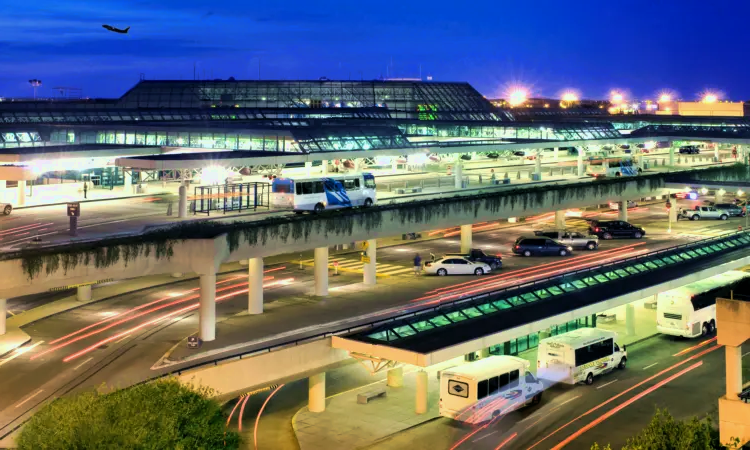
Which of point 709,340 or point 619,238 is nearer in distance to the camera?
point 709,340

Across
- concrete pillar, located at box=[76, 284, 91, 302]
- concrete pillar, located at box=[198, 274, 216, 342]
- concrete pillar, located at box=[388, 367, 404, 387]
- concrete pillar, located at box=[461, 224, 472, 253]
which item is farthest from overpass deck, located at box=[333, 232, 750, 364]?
concrete pillar, located at box=[76, 284, 91, 302]

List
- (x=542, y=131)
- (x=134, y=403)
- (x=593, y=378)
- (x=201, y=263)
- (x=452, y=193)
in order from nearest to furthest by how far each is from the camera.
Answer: (x=134, y=403) < (x=201, y=263) < (x=593, y=378) < (x=452, y=193) < (x=542, y=131)

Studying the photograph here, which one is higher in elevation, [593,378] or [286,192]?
[286,192]

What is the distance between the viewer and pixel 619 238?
69.8m

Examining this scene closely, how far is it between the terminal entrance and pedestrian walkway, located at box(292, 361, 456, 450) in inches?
554

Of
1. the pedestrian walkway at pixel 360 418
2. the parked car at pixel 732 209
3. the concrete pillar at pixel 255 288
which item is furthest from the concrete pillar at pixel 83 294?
the parked car at pixel 732 209

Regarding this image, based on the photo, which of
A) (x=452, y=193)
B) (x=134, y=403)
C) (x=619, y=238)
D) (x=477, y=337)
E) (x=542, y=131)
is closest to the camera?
(x=134, y=403)

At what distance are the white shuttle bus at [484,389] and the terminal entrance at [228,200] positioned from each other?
18.3 meters

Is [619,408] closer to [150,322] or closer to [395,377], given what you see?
[395,377]

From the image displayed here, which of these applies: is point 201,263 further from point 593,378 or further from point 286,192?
point 593,378

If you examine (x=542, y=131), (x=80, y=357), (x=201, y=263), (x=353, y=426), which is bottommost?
(x=353, y=426)

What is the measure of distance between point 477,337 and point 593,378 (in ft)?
28.3

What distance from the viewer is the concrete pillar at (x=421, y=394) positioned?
37.0m

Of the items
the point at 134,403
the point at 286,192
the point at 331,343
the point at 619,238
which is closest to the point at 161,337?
the point at 331,343
